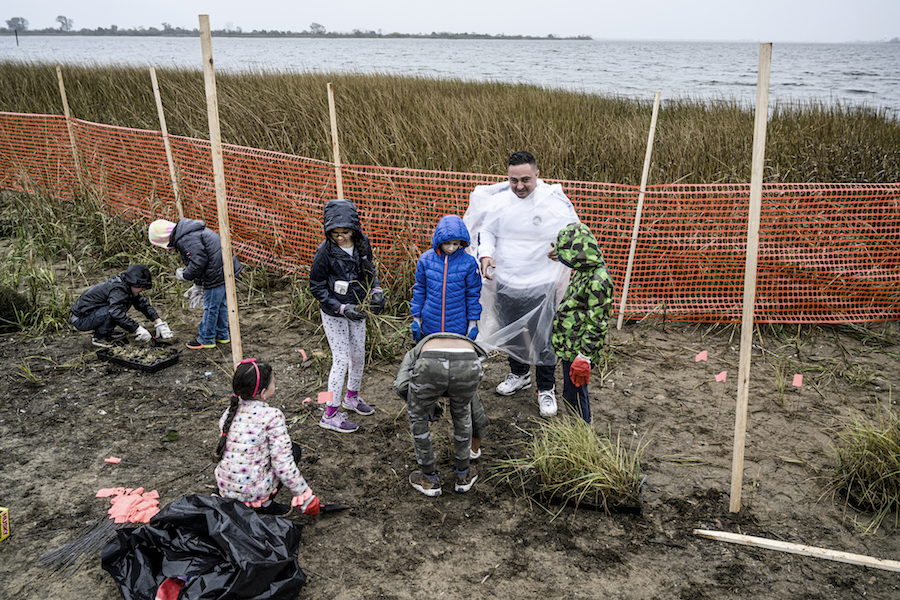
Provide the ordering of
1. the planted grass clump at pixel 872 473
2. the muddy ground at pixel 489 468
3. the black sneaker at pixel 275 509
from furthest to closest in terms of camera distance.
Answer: the planted grass clump at pixel 872 473
the black sneaker at pixel 275 509
the muddy ground at pixel 489 468

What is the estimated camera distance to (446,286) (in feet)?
11.5

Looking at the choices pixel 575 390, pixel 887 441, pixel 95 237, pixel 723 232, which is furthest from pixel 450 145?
pixel 887 441

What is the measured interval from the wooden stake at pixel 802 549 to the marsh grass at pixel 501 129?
14.8ft

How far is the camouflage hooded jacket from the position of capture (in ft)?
11.5

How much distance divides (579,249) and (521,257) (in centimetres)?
72

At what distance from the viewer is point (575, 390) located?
3.90 metres

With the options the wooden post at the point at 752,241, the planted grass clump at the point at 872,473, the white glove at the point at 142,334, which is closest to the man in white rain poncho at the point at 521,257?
the wooden post at the point at 752,241

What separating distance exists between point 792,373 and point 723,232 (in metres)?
1.74

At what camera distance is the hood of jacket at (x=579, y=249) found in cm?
351

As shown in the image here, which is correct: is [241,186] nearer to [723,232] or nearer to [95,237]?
[95,237]

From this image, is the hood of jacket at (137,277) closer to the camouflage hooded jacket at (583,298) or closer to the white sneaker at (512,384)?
the white sneaker at (512,384)

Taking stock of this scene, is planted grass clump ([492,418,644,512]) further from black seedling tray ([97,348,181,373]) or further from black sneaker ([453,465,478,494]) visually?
black seedling tray ([97,348,181,373])

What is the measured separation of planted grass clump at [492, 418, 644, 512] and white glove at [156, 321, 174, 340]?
3.42 meters

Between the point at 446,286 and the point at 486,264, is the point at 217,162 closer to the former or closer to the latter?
the point at 446,286
